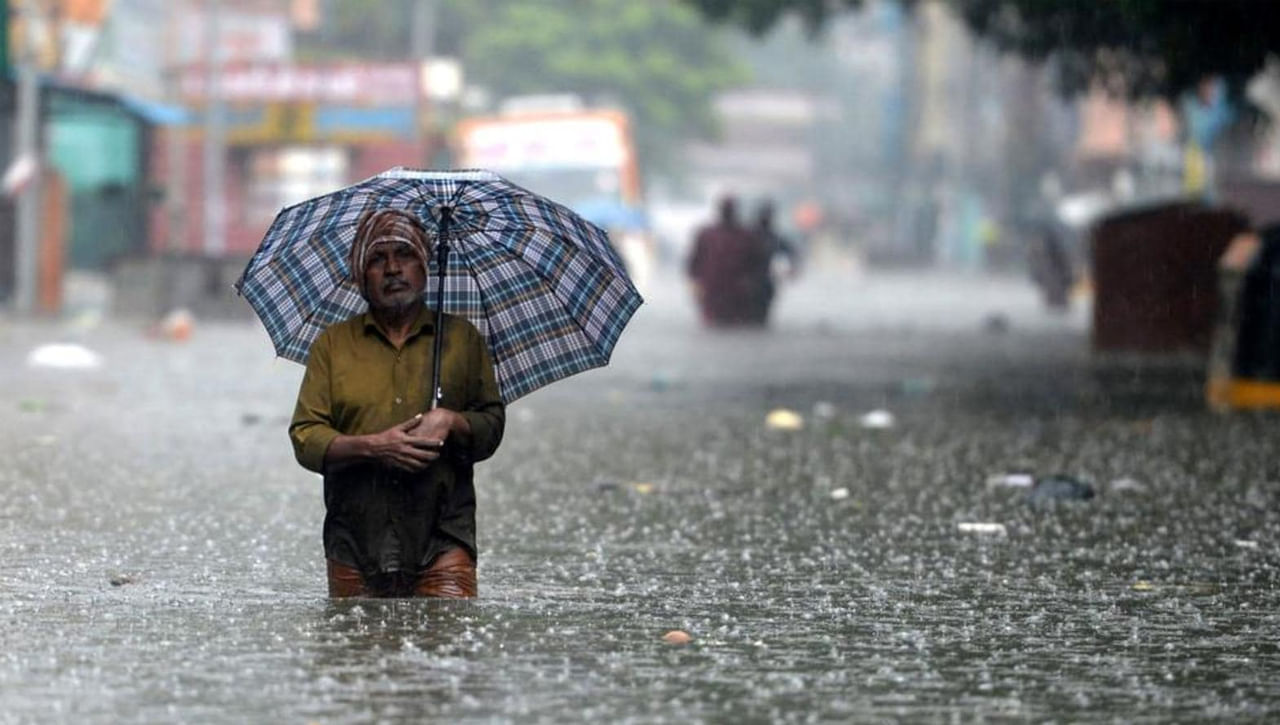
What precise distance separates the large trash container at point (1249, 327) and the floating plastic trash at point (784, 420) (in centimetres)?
282

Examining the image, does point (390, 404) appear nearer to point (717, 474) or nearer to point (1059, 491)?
point (1059, 491)

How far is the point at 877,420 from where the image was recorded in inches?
667

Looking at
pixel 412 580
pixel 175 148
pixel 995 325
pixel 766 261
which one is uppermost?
pixel 175 148

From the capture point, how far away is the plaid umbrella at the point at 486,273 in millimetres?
8000

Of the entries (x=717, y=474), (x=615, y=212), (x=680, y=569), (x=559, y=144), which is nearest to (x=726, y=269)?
(x=615, y=212)

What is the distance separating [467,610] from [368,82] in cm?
4612

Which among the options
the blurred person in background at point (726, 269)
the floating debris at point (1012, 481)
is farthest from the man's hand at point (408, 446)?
the blurred person in background at point (726, 269)

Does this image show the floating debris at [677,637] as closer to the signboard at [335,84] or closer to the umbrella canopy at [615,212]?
the umbrella canopy at [615,212]

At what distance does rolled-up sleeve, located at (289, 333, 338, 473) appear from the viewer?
7.62 metres

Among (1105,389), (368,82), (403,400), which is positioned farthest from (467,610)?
(368,82)

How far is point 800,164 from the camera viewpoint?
4958 inches

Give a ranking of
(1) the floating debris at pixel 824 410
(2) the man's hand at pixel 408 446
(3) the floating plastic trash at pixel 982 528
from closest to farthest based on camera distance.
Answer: (2) the man's hand at pixel 408 446
(3) the floating plastic trash at pixel 982 528
(1) the floating debris at pixel 824 410

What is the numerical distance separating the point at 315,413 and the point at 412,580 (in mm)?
583

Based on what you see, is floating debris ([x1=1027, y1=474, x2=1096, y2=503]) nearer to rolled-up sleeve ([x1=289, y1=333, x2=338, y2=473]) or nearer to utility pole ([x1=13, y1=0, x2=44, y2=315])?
rolled-up sleeve ([x1=289, y1=333, x2=338, y2=473])
